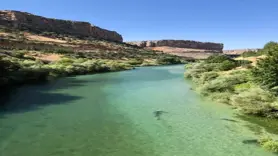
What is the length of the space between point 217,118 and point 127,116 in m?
5.11

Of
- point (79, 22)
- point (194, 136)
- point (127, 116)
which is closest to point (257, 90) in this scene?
point (194, 136)

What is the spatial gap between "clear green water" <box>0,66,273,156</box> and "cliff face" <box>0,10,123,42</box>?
291ft

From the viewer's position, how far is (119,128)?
15164mm

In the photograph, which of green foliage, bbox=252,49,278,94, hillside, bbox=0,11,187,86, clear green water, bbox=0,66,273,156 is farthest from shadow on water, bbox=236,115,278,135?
hillside, bbox=0,11,187,86

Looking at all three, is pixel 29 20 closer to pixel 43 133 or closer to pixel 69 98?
pixel 69 98

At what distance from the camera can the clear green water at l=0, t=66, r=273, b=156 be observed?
1191 cm

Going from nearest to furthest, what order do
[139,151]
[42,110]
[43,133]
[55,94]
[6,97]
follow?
[139,151], [43,133], [42,110], [6,97], [55,94]

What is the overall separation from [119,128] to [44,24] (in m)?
120

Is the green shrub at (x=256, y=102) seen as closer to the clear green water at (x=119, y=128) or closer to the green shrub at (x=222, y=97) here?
the clear green water at (x=119, y=128)

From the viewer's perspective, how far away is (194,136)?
13852mm

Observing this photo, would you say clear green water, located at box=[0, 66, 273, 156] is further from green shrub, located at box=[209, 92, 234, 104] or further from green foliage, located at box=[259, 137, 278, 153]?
green shrub, located at box=[209, 92, 234, 104]

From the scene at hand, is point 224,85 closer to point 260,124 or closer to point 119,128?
point 260,124

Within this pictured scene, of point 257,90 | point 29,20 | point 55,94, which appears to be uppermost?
point 29,20

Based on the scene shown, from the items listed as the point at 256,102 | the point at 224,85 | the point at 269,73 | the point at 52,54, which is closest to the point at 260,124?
the point at 256,102
